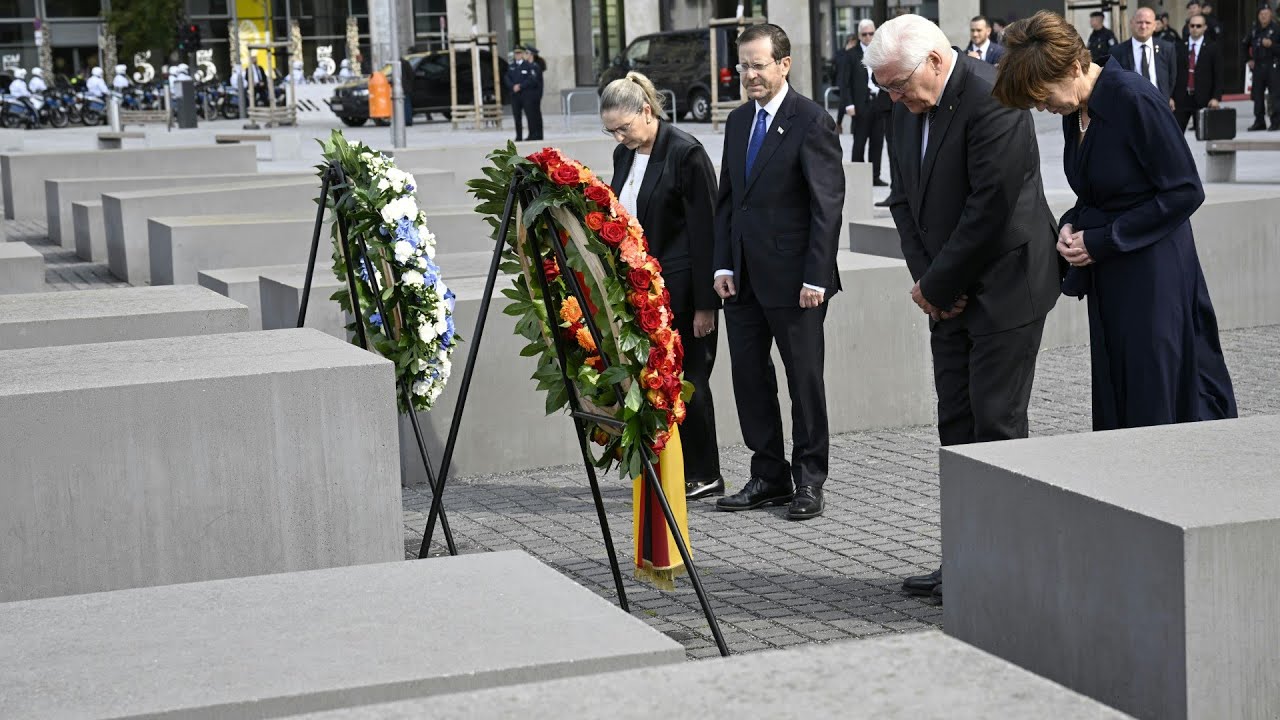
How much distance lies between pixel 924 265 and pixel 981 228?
44 cm

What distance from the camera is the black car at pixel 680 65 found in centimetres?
3728

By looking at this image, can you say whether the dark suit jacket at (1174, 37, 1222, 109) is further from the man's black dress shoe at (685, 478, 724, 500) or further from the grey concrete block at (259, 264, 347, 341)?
the man's black dress shoe at (685, 478, 724, 500)

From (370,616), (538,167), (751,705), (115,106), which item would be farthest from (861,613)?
(115,106)

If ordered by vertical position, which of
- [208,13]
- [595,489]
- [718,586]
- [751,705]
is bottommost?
[718,586]

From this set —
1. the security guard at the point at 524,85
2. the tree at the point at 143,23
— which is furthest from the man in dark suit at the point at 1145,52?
the tree at the point at 143,23

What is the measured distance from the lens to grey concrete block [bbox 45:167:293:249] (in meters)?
19.3

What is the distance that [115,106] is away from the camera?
35656 millimetres

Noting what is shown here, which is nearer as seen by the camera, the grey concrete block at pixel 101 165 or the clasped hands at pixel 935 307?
the clasped hands at pixel 935 307

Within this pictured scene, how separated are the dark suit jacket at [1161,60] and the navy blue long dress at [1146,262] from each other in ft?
39.4

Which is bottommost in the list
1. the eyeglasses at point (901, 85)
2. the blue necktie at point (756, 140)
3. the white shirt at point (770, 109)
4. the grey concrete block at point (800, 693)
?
the grey concrete block at point (800, 693)

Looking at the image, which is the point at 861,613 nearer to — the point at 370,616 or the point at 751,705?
the point at 370,616

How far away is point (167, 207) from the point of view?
16297 millimetres

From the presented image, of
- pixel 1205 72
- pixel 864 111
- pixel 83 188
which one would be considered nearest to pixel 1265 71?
pixel 1205 72

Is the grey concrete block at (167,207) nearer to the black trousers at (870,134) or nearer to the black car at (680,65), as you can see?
the black trousers at (870,134)
